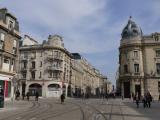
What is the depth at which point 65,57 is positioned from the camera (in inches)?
3002

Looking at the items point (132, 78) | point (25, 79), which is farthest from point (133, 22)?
point (25, 79)

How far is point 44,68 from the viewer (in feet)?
233

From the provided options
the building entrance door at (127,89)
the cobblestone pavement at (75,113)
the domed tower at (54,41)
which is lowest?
the cobblestone pavement at (75,113)

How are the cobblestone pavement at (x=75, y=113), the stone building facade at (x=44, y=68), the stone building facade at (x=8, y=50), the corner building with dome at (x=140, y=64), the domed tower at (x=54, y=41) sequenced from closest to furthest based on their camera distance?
the cobblestone pavement at (x=75, y=113), the stone building facade at (x=8, y=50), the corner building with dome at (x=140, y=64), the stone building facade at (x=44, y=68), the domed tower at (x=54, y=41)

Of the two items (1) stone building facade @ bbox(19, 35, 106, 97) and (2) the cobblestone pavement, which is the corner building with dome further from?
(2) the cobblestone pavement

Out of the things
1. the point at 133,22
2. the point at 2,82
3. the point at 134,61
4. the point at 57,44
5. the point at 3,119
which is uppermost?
the point at 133,22

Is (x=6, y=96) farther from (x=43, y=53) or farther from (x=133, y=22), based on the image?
(x=133, y=22)

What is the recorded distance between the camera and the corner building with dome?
60.2 metres

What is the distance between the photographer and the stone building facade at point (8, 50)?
37.1 m

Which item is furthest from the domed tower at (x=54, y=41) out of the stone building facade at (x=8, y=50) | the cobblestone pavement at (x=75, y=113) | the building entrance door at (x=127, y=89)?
the cobblestone pavement at (x=75, y=113)

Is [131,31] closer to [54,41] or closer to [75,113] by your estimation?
[54,41]

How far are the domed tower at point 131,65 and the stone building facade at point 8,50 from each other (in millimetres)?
29611

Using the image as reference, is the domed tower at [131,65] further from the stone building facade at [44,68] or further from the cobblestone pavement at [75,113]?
the cobblestone pavement at [75,113]

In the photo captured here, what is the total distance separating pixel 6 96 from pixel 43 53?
3421 centimetres
